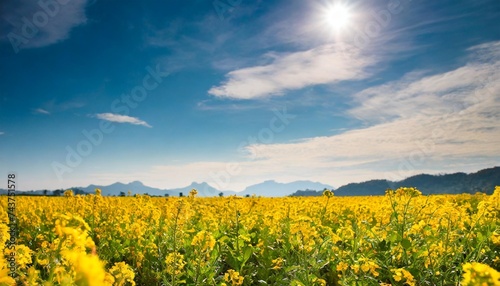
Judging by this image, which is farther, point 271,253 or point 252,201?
point 252,201

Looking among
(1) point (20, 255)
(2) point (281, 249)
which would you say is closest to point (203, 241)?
(1) point (20, 255)

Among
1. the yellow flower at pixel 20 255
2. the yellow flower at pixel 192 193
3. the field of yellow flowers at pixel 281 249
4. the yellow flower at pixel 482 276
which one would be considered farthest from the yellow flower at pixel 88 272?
the yellow flower at pixel 192 193

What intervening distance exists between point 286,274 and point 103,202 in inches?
214

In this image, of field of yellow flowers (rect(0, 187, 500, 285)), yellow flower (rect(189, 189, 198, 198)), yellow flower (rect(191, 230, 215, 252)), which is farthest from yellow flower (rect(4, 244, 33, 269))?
yellow flower (rect(189, 189, 198, 198))

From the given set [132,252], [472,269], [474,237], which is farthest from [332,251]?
[472,269]

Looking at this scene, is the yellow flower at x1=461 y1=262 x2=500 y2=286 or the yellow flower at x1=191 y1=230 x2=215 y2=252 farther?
the yellow flower at x1=191 y1=230 x2=215 y2=252

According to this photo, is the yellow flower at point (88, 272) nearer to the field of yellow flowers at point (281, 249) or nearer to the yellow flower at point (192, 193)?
the field of yellow flowers at point (281, 249)

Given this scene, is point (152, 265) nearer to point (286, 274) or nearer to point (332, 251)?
point (286, 274)

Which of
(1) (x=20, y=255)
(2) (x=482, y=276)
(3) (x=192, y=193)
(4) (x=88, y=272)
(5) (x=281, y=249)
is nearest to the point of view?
(4) (x=88, y=272)

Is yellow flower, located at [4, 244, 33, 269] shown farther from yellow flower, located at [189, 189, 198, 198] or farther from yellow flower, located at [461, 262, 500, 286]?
yellow flower, located at [461, 262, 500, 286]

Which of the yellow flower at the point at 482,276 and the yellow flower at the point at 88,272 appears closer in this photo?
the yellow flower at the point at 88,272

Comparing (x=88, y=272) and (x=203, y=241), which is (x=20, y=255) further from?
(x=88, y=272)

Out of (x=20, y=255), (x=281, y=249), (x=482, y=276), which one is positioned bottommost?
(x=281, y=249)

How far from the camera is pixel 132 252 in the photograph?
260 inches
